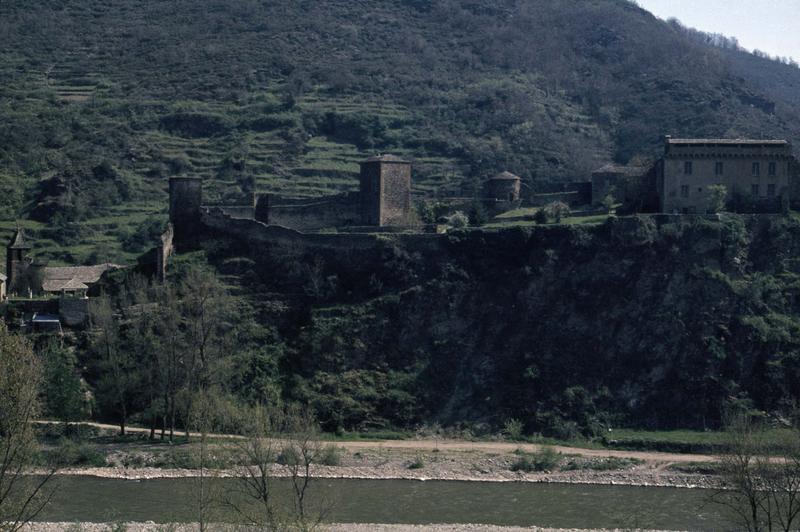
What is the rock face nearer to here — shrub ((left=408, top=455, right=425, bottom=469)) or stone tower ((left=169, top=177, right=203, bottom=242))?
stone tower ((left=169, top=177, right=203, bottom=242))

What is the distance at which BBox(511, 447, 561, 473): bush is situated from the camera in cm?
5738

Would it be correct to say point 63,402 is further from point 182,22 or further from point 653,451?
point 182,22

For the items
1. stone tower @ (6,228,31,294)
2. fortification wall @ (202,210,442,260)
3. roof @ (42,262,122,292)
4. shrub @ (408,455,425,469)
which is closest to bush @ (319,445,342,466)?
shrub @ (408,455,425,469)

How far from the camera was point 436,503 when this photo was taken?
52156 millimetres

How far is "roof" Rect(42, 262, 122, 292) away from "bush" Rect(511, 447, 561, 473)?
23804 millimetres

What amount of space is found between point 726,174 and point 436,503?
2742 centimetres

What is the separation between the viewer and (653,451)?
197 ft

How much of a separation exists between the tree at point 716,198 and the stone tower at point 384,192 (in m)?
14.7

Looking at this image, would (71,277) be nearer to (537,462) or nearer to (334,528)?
(537,462)

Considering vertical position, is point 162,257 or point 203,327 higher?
point 162,257

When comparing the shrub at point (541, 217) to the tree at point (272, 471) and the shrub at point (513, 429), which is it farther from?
the tree at point (272, 471)

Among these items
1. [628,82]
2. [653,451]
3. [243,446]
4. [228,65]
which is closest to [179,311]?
[243,446]

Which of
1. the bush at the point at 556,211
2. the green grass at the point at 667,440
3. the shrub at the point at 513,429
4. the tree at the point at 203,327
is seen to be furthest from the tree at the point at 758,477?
the bush at the point at 556,211

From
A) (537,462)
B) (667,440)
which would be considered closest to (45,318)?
(537,462)
